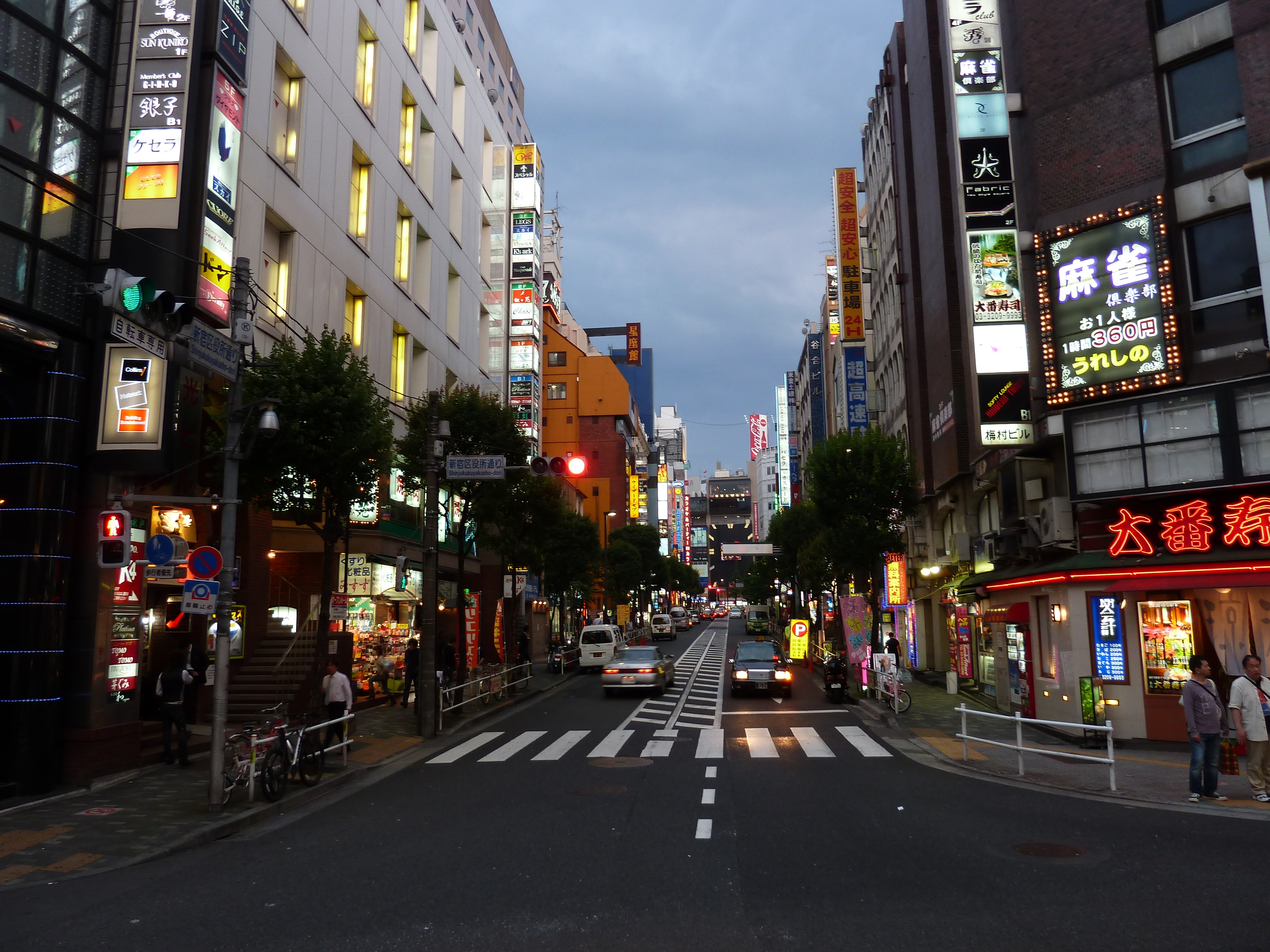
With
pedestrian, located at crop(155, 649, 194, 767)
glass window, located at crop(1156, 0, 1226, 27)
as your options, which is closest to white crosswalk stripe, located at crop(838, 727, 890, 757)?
pedestrian, located at crop(155, 649, 194, 767)

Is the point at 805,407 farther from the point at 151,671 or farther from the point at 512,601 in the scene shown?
the point at 151,671

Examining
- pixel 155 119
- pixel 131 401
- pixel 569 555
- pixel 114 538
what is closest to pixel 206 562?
pixel 114 538

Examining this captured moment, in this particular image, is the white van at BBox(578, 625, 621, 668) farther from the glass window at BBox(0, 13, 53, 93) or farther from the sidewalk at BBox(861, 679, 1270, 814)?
the glass window at BBox(0, 13, 53, 93)

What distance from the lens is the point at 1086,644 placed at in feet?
59.8

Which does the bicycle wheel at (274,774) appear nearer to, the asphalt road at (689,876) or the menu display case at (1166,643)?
the asphalt road at (689,876)

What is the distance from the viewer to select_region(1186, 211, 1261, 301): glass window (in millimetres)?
17156

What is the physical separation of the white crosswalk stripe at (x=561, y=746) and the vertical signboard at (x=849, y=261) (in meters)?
32.6

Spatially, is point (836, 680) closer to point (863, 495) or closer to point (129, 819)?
point (863, 495)

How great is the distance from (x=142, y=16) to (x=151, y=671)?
1276 cm

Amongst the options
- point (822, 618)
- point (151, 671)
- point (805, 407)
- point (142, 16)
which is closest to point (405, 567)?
point (151, 671)

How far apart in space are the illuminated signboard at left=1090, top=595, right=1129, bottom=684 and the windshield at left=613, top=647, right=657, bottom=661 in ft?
45.3

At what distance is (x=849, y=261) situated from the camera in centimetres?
4750

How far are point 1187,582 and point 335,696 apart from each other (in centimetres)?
1559

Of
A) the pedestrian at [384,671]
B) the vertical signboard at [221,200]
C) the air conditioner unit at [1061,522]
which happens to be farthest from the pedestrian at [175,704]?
the air conditioner unit at [1061,522]
